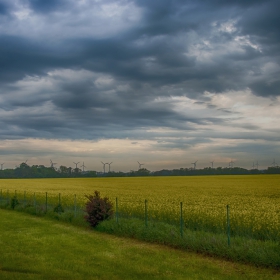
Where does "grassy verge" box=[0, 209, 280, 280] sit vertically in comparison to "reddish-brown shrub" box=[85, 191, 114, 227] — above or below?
below

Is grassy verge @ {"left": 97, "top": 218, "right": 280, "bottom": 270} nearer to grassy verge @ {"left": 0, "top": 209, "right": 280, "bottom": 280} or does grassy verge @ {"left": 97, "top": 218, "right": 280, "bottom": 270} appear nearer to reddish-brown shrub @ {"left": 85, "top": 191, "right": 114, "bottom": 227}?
grassy verge @ {"left": 0, "top": 209, "right": 280, "bottom": 280}

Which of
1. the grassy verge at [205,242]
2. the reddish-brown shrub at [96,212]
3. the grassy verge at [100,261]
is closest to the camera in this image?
the grassy verge at [100,261]

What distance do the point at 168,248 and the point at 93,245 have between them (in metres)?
3.73

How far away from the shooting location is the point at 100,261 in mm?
14945

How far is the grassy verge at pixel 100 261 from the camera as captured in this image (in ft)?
42.2

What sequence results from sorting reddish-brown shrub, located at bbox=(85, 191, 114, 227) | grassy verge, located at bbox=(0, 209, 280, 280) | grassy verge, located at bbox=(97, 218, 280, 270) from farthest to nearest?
1. reddish-brown shrub, located at bbox=(85, 191, 114, 227)
2. grassy verge, located at bbox=(97, 218, 280, 270)
3. grassy verge, located at bbox=(0, 209, 280, 280)

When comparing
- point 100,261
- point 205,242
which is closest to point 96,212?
point 100,261

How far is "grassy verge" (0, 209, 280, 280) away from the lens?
1288 centimetres

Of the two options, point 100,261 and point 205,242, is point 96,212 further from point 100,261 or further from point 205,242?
point 205,242

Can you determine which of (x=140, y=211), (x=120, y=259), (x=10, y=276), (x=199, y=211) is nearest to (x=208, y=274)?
(x=120, y=259)

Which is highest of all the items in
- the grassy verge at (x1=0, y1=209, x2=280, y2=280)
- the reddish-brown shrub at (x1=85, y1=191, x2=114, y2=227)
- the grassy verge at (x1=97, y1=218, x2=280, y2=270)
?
the reddish-brown shrub at (x1=85, y1=191, x2=114, y2=227)

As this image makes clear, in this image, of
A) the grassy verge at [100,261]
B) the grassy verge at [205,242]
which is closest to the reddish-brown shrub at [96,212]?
the grassy verge at [205,242]

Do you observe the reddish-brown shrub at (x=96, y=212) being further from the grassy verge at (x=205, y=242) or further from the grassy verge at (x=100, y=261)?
the grassy verge at (x=100, y=261)

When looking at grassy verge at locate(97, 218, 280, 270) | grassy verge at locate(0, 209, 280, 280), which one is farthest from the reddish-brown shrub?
grassy verge at locate(0, 209, 280, 280)
